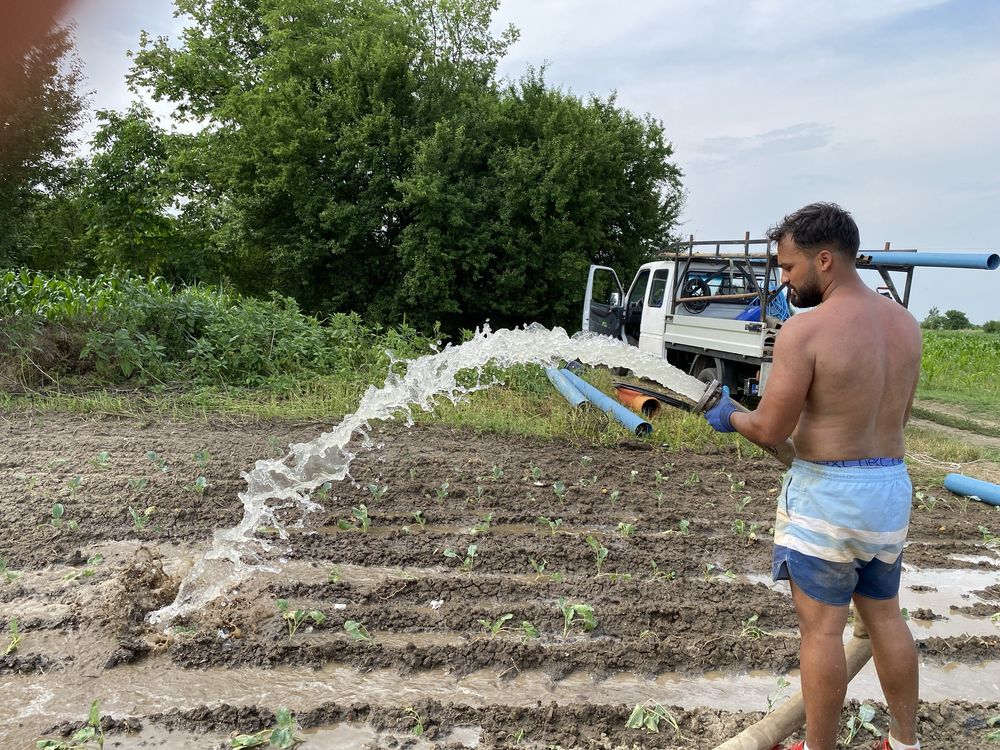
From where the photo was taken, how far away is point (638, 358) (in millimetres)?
10617

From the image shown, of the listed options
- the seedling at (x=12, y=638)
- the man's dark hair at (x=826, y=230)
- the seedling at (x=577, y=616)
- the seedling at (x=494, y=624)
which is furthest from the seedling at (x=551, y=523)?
the seedling at (x=12, y=638)

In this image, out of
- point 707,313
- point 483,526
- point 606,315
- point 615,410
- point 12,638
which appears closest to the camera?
point 12,638

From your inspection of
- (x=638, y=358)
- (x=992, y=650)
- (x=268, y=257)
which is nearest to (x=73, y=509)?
(x=992, y=650)

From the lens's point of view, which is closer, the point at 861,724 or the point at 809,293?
A: the point at 809,293

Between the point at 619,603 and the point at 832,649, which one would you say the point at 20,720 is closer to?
the point at 619,603

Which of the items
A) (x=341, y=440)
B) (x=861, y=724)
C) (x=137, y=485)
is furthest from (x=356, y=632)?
(x=341, y=440)

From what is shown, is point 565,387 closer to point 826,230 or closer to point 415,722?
point 415,722

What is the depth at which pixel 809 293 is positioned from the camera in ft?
9.20

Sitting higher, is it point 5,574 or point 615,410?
point 615,410

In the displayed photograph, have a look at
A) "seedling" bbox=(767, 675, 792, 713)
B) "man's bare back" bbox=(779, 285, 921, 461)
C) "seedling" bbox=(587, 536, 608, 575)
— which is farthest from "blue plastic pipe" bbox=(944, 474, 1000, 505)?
"man's bare back" bbox=(779, 285, 921, 461)

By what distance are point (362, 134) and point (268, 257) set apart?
14.5 ft

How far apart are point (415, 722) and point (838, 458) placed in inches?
76.8

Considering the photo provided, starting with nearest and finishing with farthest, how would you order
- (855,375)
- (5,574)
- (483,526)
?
(855,375) < (5,574) < (483,526)

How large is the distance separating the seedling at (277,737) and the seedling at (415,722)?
1.40ft
